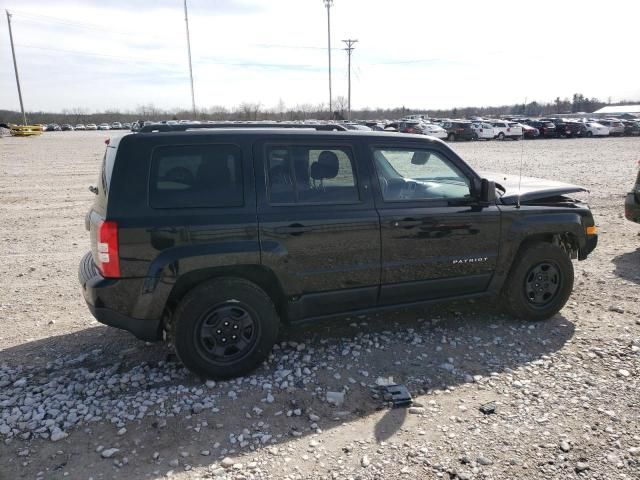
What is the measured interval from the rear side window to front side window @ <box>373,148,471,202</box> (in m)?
1.34

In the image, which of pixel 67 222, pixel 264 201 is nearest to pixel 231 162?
pixel 264 201

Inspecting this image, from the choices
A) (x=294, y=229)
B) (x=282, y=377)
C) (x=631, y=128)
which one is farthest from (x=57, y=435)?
(x=631, y=128)

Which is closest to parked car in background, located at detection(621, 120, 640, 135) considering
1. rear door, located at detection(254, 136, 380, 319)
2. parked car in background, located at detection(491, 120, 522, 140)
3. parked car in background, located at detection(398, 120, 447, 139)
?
parked car in background, located at detection(491, 120, 522, 140)

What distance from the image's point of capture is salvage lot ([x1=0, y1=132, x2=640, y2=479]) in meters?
3.02

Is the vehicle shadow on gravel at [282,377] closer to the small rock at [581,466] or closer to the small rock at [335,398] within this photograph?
the small rock at [335,398]

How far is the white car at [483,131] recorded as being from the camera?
129ft

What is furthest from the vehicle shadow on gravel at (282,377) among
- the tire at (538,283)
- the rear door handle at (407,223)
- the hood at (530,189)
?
the hood at (530,189)

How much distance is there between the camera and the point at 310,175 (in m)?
4.05

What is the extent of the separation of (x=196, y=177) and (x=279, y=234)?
765 mm

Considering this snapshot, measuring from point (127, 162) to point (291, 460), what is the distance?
2341mm

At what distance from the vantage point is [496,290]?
4801mm

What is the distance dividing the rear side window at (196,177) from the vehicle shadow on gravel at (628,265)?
5.14 m

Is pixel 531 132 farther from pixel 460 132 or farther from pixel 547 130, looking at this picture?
pixel 460 132

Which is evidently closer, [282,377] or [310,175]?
[282,377]
